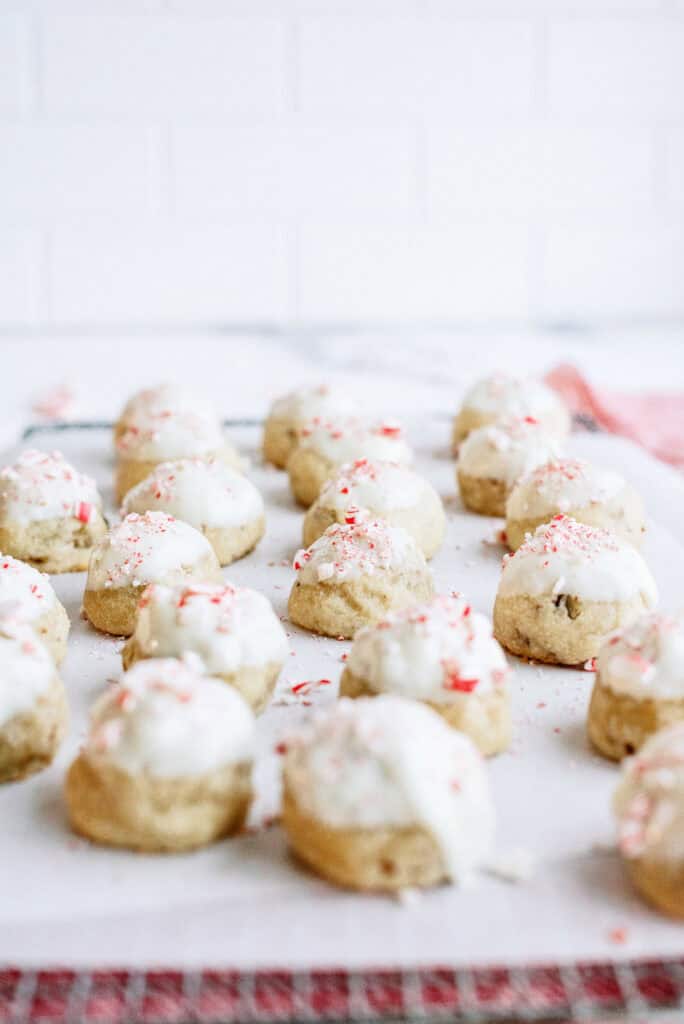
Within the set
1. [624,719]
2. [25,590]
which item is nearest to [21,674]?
[25,590]

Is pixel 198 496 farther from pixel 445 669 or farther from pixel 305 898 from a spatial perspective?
pixel 305 898

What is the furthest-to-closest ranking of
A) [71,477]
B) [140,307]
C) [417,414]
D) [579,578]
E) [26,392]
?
[140,307], [26,392], [417,414], [71,477], [579,578]

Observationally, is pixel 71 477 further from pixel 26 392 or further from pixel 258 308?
pixel 258 308

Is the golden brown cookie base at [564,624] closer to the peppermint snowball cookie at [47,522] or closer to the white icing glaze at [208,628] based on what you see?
the white icing glaze at [208,628]

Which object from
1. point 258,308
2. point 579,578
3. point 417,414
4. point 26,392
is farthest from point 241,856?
point 258,308

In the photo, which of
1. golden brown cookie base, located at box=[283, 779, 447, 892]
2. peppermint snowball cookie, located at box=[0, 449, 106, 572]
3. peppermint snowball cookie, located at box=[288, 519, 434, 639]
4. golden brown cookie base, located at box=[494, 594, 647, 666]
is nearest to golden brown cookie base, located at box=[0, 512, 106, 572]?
peppermint snowball cookie, located at box=[0, 449, 106, 572]

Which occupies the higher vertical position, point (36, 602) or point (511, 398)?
point (511, 398)

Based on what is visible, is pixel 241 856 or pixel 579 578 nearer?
pixel 241 856
